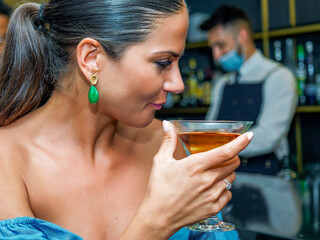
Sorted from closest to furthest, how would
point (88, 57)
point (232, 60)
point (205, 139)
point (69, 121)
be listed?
1. point (205, 139)
2. point (88, 57)
3. point (69, 121)
4. point (232, 60)

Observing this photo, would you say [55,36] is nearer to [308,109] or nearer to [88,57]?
[88,57]

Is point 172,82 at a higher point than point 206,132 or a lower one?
higher

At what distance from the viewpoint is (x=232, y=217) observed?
1.42m

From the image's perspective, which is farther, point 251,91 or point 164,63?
point 251,91

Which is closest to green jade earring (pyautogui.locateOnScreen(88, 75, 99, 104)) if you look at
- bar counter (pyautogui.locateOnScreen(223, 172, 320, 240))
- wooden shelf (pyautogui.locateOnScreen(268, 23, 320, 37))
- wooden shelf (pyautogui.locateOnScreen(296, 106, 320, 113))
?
bar counter (pyautogui.locateOnScreen(223, 172, 320, 240))

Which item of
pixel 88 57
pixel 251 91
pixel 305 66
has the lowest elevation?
pixel 251 91

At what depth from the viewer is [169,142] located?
102cm

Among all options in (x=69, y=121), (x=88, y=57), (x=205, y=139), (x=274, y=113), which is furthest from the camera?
(x=274, y=113)

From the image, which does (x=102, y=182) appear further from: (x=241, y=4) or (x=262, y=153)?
(x=241, y=4)

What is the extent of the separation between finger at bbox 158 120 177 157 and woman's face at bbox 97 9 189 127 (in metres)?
0.16

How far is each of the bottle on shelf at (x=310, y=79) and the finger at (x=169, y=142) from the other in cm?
255

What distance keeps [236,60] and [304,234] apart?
232 centimetres

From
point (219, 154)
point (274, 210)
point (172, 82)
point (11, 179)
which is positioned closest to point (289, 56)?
point (274, 210)

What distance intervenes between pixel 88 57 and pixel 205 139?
1.37 ft
